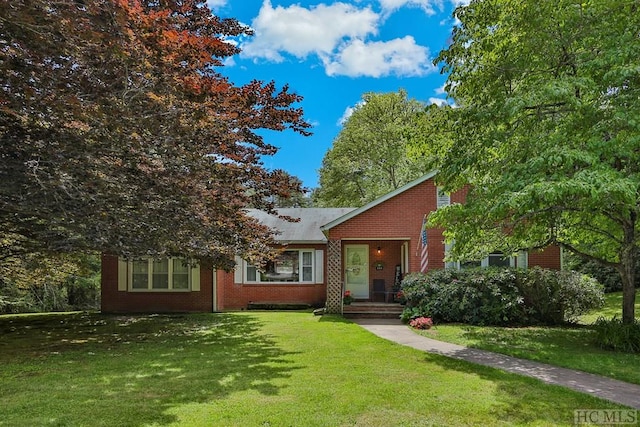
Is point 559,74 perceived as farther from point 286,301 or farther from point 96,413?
point 286,301

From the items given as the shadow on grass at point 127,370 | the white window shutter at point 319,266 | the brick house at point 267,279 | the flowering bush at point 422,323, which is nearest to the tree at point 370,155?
the brick house at point 267,279

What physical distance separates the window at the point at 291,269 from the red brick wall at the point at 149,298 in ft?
4.63

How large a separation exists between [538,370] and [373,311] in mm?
7782

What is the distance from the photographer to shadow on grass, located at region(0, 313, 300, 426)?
17.2ft

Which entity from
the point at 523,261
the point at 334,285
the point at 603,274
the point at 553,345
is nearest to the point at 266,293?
the point at 334,285

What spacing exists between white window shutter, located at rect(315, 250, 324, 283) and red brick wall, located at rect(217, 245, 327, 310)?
0.12 m

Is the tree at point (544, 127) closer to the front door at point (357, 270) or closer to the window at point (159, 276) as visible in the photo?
the front door at point (357, 270)

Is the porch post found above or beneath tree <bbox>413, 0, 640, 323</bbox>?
beneath

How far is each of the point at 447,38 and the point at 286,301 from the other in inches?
454

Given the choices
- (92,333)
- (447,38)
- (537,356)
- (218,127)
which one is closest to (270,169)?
(218,127)

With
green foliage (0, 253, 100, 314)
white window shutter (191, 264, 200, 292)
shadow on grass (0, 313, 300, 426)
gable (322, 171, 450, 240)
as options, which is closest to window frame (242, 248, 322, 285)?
white window shutter (191, 264, 200, 292)

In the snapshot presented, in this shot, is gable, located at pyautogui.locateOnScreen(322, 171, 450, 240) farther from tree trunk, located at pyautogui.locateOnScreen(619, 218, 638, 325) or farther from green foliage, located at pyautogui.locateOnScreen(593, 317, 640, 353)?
green foliage, located at pyautogui.locateOnScreen(593, 317, 640, 353)

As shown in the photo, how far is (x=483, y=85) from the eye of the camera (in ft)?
31.0

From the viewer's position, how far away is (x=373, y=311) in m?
14.7
